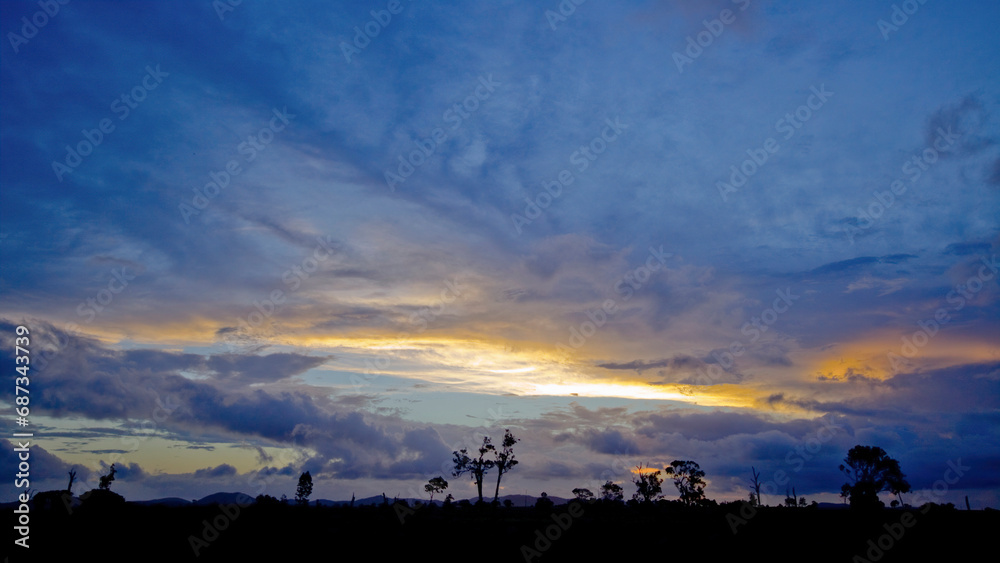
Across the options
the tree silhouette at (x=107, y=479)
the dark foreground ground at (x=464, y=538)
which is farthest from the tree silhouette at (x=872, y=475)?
the tree silhouette at (x=107, y=479)

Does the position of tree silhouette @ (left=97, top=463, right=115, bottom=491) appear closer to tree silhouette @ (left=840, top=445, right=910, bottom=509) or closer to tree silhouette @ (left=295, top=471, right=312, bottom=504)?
tree silhouette @ (left=295, top=471, right=312, bottom=504)

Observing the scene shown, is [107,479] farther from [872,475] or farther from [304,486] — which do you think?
[872,475]

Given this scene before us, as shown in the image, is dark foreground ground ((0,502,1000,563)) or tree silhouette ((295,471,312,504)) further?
tree silhouette ((295,471,312,504))

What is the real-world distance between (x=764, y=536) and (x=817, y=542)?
4293 millimetres

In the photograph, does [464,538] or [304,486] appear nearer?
[464,538]

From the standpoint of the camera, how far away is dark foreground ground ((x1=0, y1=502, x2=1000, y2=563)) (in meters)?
42.4

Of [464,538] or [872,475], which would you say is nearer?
[464,538]

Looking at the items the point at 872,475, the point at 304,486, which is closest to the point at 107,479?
the point at 304,486

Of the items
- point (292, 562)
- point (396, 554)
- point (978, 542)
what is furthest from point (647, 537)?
point (292, 562)

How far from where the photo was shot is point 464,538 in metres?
46.7

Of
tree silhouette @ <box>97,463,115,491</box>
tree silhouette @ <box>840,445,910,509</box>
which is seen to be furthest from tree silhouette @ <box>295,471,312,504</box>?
tree silhouette @ <box>840,445,910,509</box>

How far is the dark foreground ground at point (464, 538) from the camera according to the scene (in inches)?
1671

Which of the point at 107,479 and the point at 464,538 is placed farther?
the point at 107,479

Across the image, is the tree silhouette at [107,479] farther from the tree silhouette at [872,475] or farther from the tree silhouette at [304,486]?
the tree silhouette at [872,475]
